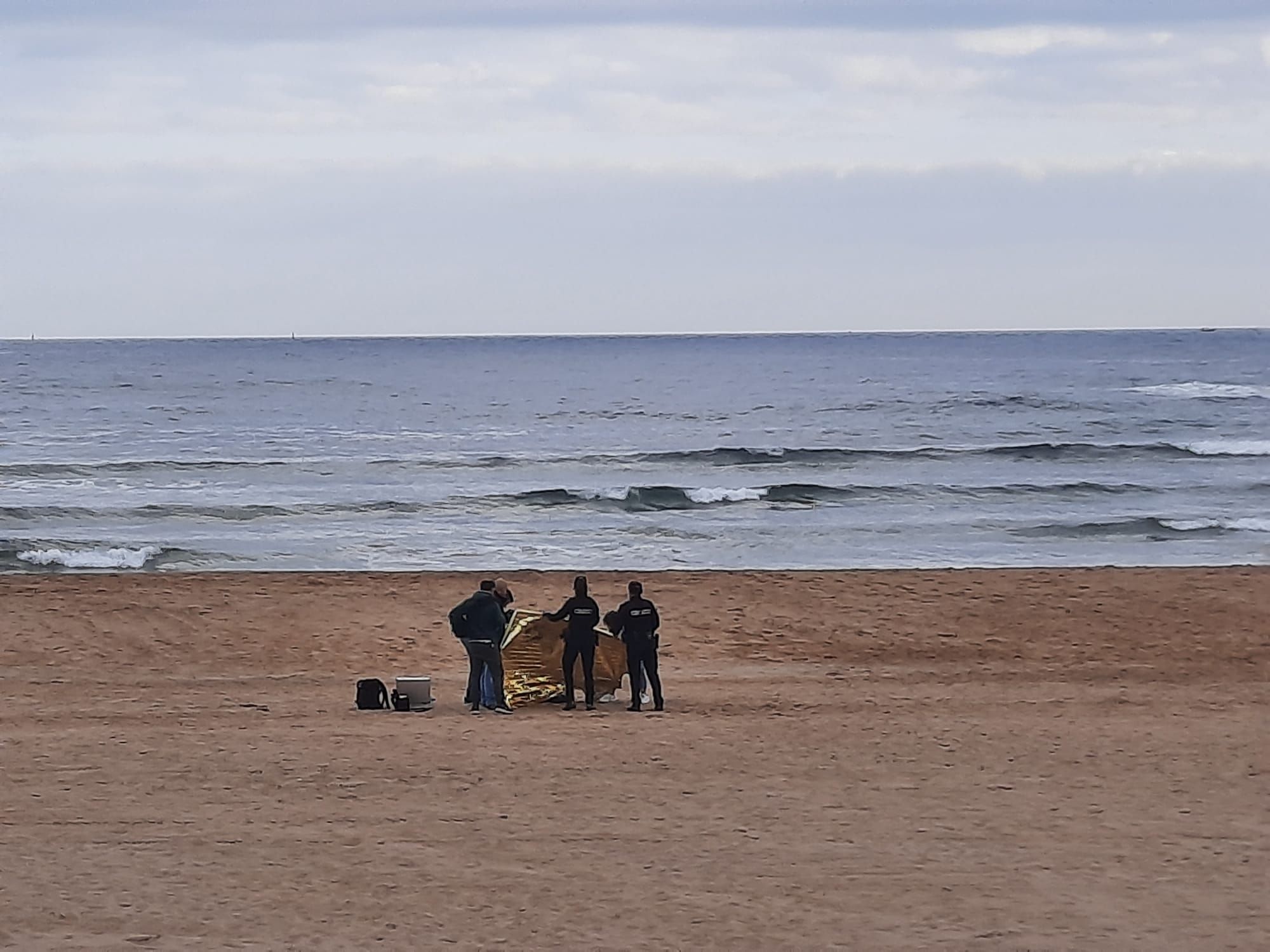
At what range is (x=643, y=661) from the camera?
1539cm

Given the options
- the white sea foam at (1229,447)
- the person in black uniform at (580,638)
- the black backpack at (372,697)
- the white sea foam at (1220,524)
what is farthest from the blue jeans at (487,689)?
the white sea foam at (1229,447)

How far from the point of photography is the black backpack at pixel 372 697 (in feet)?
51.5

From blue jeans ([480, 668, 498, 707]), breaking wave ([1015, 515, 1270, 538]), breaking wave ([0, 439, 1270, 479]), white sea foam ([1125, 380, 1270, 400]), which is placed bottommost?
blue jeans ([480, 668, 498, 707])

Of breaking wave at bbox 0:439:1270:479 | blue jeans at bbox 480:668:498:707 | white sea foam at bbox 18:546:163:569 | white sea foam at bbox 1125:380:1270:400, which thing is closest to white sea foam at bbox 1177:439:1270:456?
breaking wave at bbox 0:439:1270:479

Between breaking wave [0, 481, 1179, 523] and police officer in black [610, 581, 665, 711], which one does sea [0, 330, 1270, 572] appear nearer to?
breaking wave [0, 481, 1179, 523]

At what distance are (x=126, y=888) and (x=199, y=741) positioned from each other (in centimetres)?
433

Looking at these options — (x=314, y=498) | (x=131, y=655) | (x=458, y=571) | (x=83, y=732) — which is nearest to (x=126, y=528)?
(x=314, y=498)

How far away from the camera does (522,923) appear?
9203 mm

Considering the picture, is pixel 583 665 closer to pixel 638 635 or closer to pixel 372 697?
pixel 638 635

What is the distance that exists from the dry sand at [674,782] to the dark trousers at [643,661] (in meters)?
0.29

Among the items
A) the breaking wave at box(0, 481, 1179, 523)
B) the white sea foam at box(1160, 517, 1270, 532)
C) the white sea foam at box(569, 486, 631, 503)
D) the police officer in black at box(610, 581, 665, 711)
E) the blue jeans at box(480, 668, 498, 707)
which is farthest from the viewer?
the white sea foam at box(569, 486, 631, 503)

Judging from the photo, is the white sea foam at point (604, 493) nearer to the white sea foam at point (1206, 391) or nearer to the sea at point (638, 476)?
the sea at point (638, 476)

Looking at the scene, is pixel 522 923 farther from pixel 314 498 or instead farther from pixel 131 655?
pixel 314 498

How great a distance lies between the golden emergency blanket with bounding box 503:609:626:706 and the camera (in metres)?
15.9
